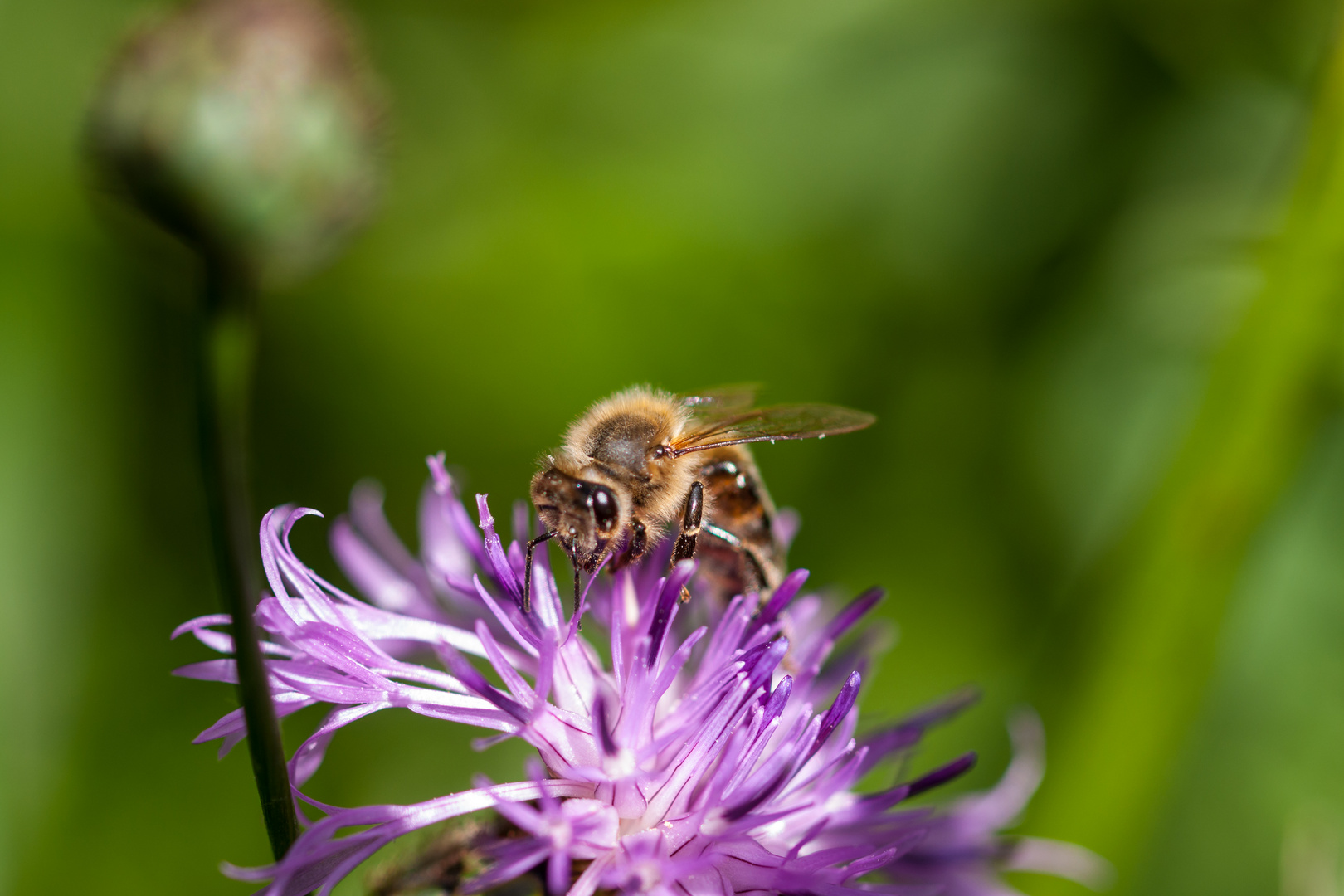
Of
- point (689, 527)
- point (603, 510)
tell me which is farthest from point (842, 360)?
point (603, 510)

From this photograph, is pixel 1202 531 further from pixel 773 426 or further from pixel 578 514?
pixel 578 514

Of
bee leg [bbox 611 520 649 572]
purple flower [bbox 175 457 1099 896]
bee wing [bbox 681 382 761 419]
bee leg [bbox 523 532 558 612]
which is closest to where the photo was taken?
purple flower [bbox 175 457 1099 896]

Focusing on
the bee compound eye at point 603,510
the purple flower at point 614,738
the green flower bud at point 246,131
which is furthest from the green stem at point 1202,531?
the green flower bud at point 246,131

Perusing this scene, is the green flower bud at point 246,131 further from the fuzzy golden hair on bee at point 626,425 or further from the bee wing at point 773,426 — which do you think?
the bee wing at point 773,426

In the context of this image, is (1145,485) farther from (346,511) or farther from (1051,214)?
(346,511)

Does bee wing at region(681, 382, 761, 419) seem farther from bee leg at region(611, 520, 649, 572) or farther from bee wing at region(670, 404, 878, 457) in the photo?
bee leg at region(611, 520, 649, 572)

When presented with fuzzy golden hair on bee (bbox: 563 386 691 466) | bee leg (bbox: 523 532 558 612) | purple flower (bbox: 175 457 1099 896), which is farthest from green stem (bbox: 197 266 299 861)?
fuzzy golden hair on bee (bbox: 563 386 691 466)
